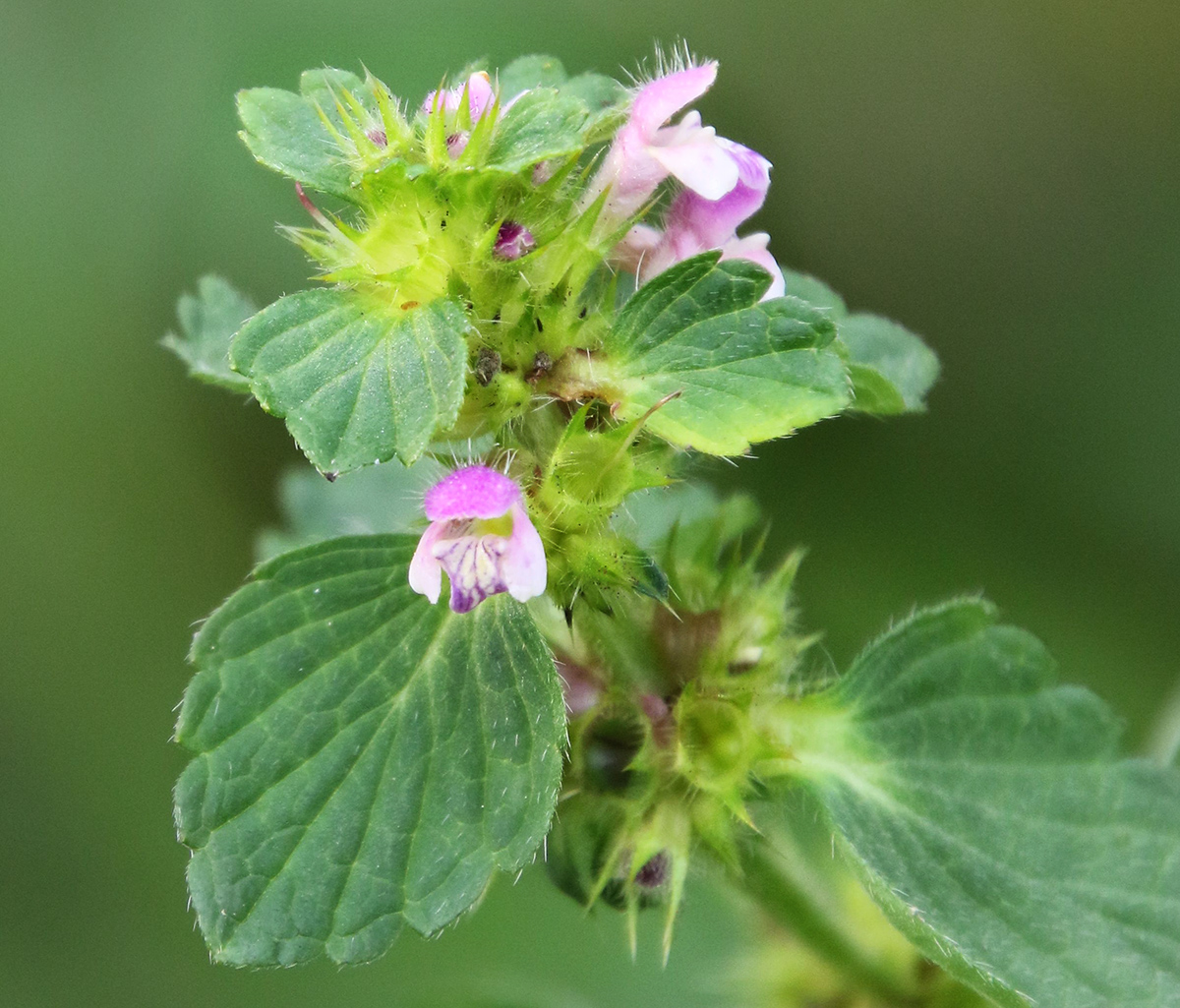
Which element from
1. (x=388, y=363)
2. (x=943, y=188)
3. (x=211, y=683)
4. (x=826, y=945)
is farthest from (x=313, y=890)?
(x=943, y=188)

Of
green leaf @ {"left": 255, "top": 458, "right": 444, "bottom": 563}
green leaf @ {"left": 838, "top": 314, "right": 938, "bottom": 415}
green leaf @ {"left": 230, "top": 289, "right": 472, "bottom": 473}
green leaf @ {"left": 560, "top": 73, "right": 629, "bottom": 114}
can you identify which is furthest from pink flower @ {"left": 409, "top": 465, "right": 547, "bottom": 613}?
green leaf @ {"left": 255, "top": 458, "right": 444, "bottom": 563}

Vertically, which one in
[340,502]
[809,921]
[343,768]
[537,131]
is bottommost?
[343,768]

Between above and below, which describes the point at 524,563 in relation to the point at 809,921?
above

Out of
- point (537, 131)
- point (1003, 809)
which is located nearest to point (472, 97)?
point (537, 131)

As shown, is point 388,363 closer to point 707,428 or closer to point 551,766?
point 707,428

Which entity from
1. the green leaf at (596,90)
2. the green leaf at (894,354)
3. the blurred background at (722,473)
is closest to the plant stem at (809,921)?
the green leaf at (894,354)

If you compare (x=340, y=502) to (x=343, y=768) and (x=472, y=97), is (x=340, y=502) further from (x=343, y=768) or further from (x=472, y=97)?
(x=472, y=97)
